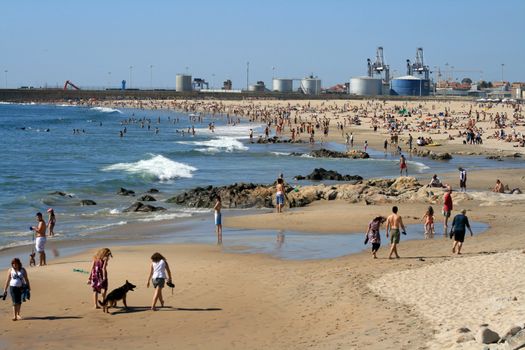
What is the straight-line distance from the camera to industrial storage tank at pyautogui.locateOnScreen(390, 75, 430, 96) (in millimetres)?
174625

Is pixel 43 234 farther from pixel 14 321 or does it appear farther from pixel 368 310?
pixel 368 310

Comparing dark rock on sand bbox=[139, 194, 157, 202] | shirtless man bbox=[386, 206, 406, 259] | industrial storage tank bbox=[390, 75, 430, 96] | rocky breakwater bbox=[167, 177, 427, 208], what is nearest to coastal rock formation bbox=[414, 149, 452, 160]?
rocky breakwater bbox=[167, 177, 427, 208]

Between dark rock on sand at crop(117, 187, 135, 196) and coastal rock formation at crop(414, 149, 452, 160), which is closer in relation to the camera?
dark rock on sand at crop(117, 187, 135, 196)

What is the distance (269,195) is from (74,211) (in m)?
7.05

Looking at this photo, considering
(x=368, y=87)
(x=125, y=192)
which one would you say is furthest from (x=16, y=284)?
(x=368, y=87)

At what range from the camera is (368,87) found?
17712cm

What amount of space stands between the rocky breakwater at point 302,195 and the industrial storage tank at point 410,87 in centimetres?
14643

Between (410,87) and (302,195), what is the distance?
15024 cm

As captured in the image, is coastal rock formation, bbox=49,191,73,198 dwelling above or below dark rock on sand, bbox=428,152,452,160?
below

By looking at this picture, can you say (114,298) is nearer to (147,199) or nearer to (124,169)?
(147,199)

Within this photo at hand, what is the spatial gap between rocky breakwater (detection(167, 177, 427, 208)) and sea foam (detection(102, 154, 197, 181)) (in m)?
10.2

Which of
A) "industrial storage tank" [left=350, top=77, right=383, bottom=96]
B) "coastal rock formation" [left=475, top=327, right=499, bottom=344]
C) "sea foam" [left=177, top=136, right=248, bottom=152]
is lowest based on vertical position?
"sea foam" [left=177, top=136, right=248, bottom=152]

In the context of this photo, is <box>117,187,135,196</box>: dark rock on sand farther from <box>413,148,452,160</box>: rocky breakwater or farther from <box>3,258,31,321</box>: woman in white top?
<box>413,148,452,160</box>: rocky breakwater

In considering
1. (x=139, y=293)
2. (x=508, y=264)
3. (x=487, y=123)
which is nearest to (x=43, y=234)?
(x=139, y=293)
